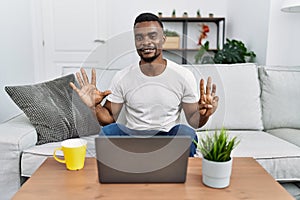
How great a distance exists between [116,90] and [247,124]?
3.07 feet

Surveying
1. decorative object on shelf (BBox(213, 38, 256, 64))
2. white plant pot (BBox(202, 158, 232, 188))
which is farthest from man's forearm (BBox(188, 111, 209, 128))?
decorative object on shelf (BBox(213, 38, 256, 64))

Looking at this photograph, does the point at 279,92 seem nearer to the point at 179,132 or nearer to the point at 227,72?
the point at 227,72

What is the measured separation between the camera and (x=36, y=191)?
86cm

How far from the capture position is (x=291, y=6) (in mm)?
1928

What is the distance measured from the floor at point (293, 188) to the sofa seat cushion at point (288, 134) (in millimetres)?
232

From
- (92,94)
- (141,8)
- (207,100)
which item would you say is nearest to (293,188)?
(207,100)

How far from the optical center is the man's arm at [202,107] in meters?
1.13

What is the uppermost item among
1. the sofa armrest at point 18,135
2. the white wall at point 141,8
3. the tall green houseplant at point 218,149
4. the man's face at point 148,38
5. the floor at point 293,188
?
the white wall at point 141,8

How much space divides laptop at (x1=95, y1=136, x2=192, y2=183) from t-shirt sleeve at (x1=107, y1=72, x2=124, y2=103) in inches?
15.2

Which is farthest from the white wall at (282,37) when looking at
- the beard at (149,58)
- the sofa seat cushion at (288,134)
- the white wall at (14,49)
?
the white wall at (14,49)

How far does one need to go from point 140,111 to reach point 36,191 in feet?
1.77

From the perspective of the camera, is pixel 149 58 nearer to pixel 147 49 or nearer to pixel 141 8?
pixel 147 49

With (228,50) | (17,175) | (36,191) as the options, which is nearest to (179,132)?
(36,191)

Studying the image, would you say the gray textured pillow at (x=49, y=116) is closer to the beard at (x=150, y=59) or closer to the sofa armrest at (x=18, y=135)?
the sofa armrest at (x=18, y=135)
